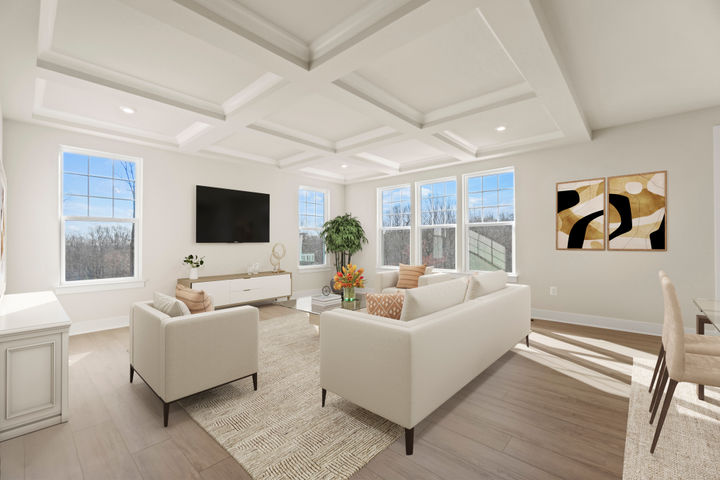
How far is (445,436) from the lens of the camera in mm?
1877

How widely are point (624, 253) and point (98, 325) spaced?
267 inches

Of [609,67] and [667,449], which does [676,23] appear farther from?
[667,449]

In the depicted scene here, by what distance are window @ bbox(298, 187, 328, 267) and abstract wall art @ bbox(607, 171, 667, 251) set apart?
5022 mm

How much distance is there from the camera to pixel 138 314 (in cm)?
239

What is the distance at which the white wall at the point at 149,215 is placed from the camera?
3.56 metres

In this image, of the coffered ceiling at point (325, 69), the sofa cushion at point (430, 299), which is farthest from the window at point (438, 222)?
the sofa cushion at point (430, 299)

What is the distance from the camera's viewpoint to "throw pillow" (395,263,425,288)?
196 inches

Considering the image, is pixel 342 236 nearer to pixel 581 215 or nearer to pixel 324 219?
pixel 324 219

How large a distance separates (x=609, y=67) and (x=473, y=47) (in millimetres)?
1300

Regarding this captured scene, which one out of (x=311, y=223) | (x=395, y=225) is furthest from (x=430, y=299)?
(x=311, y=223)

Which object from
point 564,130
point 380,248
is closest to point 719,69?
point 564,130

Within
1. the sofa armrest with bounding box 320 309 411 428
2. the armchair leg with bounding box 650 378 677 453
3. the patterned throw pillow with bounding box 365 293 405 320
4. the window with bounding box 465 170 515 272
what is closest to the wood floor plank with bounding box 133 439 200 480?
the sofa armrest with bounding box 320 309 411 428

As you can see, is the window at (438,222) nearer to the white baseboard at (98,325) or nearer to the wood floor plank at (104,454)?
the white baseboard at (98,325)

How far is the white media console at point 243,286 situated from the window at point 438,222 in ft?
8.80
